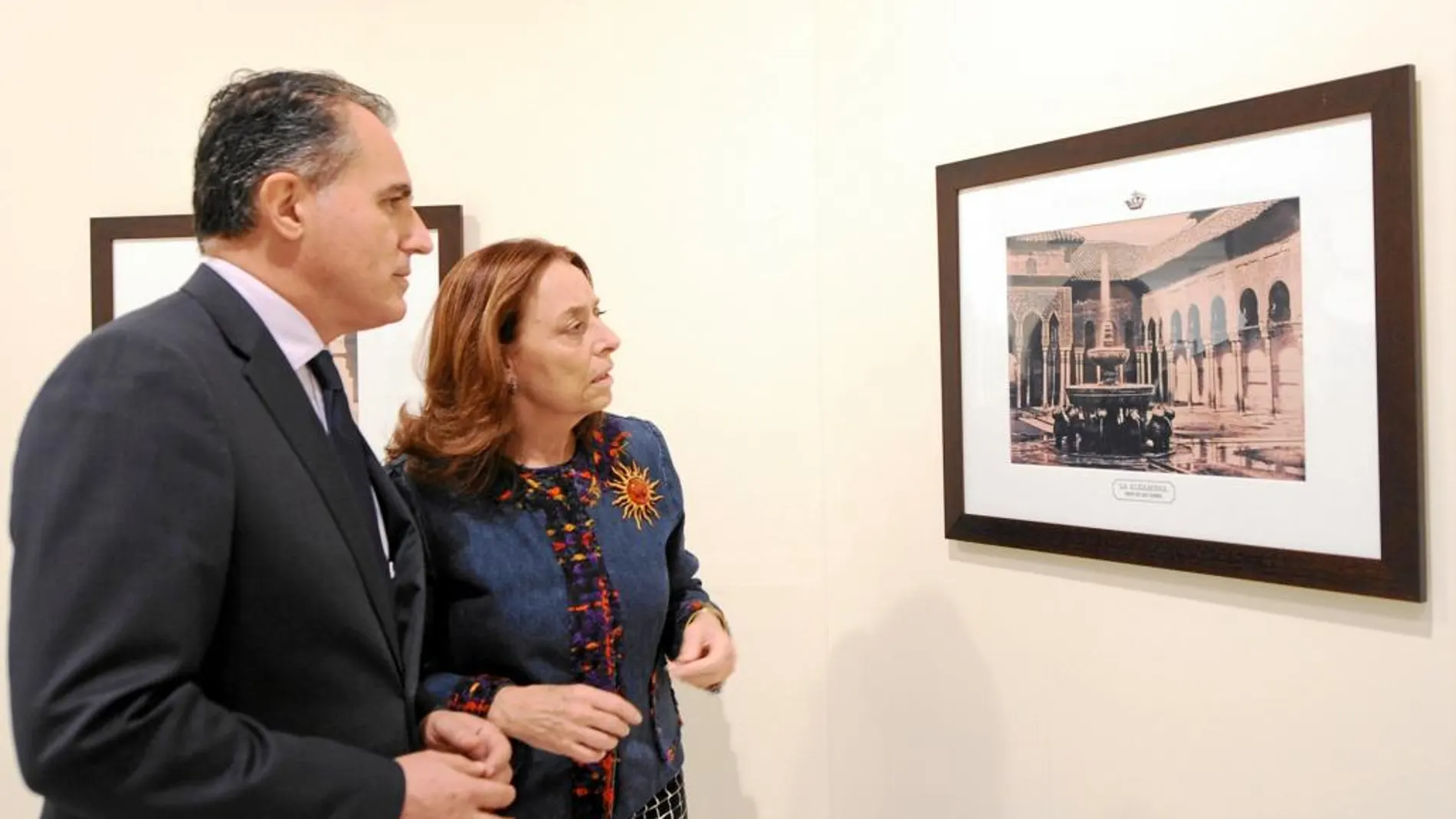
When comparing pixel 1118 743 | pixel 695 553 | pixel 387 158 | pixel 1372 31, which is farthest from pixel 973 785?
pixel 387 158

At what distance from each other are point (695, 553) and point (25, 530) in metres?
1.34

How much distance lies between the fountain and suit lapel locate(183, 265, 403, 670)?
103 cm

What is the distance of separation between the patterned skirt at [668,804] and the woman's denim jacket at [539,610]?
23 mm

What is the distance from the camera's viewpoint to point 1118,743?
60.5 inches

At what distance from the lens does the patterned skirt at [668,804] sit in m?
1.40

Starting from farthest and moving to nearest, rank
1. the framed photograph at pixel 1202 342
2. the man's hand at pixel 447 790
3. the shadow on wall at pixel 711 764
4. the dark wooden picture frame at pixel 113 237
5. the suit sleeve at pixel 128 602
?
the shadow on wall at pixel 711 764, the dark wooden picture frame at pixel 113 237, the framed photograph at pixel 1202 342, the man's hand at pixel 447 790, the suit sleeve at pixel 128 602

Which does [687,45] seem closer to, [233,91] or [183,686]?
[233,91]

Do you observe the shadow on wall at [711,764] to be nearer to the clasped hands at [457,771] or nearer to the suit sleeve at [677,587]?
the suit sleeve at [677,587]

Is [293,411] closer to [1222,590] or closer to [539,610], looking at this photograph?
[539,610]

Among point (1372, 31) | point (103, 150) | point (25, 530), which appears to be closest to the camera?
point (25, 530)

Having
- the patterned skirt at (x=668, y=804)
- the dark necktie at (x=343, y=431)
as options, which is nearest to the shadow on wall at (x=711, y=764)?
the patterned skirt at (x=668, y=804)

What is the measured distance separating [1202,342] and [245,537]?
120cm

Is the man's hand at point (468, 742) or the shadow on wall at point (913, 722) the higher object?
the man's hand at point (468, 742)

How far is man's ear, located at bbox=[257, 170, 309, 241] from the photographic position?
0.99 m
